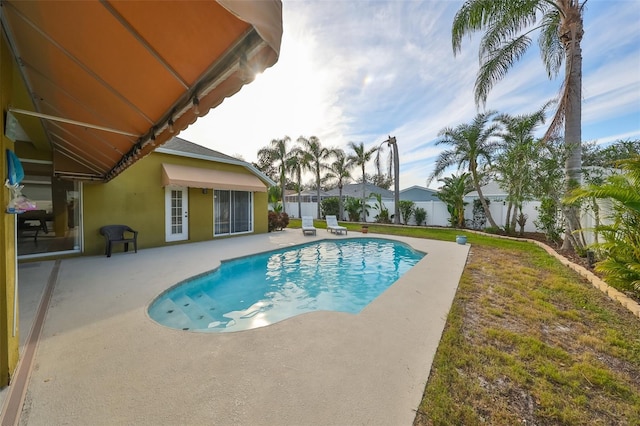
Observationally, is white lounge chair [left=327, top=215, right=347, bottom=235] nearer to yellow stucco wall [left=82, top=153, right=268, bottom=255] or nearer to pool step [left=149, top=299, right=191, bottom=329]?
yellow stucco wall [left=82, top=153, right=268, bottom=255]

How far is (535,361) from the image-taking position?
422cm

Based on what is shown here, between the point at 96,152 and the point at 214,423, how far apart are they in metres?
9.02

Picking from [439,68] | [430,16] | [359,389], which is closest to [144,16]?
[359,389]

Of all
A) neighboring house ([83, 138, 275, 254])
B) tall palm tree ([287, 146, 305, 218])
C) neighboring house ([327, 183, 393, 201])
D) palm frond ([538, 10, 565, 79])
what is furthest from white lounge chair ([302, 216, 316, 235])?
neighboring house ([327, 183, 393, 201])

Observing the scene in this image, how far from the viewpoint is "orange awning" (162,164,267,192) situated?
47.4 feet

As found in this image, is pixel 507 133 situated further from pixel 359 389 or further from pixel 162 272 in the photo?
pixel 162 272

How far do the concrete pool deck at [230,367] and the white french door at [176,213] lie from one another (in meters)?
8.71

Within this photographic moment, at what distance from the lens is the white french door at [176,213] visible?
1529 centimetres

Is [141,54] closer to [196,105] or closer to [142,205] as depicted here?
[196,105]

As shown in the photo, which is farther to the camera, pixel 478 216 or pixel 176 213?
pixel 478 216

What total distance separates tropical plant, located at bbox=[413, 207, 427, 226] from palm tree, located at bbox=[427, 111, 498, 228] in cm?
624

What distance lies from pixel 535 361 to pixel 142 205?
57.0 feet

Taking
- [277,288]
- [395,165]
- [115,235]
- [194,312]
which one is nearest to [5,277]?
[194,312]

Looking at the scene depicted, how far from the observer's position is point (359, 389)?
3.43 m
